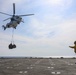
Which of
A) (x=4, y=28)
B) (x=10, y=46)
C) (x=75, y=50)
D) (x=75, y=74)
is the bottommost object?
(x=75, y=74)

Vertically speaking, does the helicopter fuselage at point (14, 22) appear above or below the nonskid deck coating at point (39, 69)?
above

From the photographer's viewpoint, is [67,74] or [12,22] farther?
[12,22]

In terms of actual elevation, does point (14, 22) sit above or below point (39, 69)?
above

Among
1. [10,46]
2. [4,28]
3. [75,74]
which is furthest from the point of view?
[4,28]

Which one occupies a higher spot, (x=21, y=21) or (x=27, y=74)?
(x=21, y=21)

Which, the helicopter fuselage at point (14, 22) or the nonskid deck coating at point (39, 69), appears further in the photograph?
the helicopter fuselage at point (14, 22)

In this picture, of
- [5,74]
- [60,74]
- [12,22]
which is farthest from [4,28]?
[60,74]

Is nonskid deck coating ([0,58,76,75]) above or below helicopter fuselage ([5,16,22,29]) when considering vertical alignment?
below

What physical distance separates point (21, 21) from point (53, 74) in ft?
84.3

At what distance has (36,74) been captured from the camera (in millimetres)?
47375

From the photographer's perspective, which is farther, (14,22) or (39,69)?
(14,22)

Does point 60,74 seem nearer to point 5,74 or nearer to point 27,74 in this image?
point 27,74

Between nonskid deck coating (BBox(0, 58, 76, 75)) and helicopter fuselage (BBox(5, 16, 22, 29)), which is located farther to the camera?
helicopter fuselage (BBox(5, 16, 22, 29))

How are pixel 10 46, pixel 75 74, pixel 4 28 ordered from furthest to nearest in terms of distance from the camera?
1. pixel 4 28
2. pixel 10 46
3. pixel 75 74
